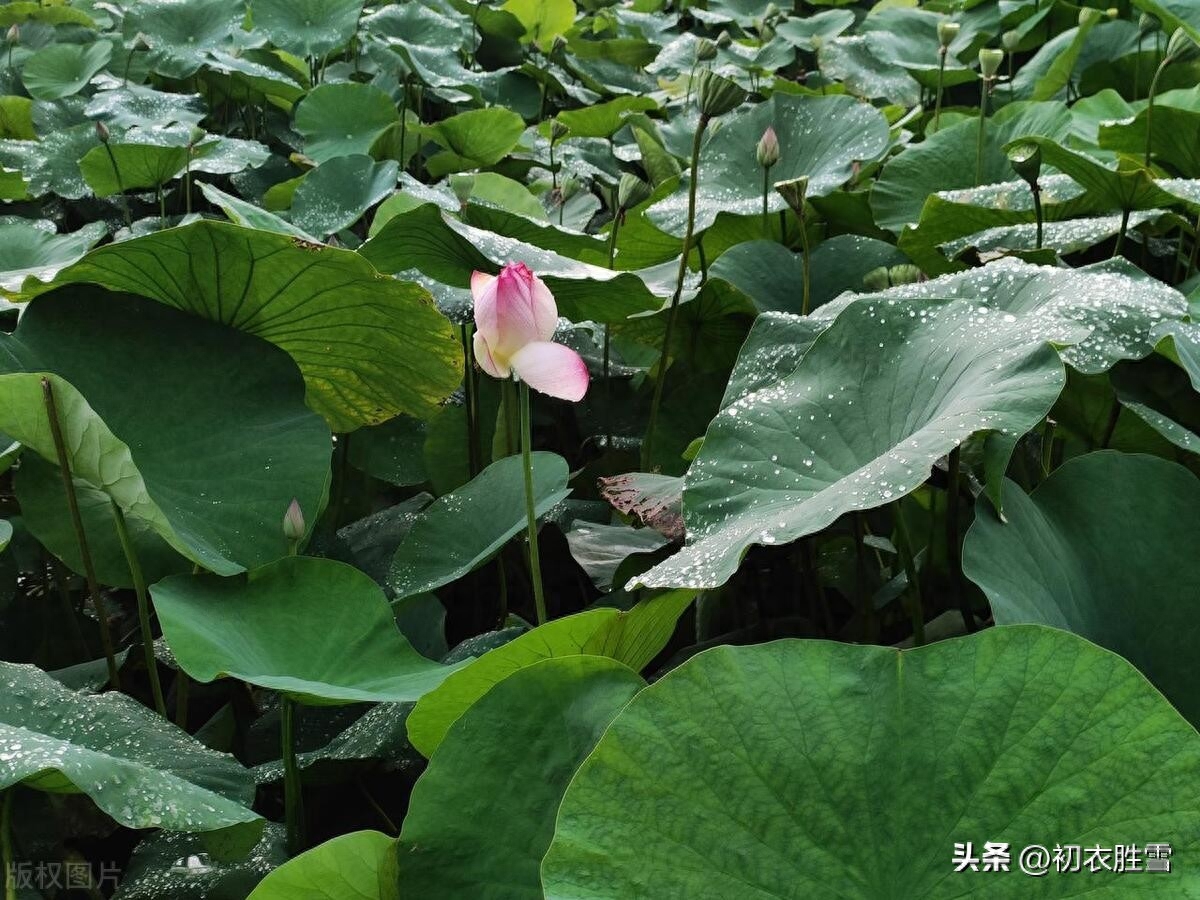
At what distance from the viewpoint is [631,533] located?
43.6 inches

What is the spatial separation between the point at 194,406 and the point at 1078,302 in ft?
2.42

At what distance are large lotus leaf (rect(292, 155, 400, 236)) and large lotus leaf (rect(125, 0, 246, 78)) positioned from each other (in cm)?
112

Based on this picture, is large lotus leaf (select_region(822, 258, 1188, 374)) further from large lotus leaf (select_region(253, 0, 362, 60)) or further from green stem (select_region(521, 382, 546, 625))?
large lotus leaf (select_region(253, 0, 362, 60))

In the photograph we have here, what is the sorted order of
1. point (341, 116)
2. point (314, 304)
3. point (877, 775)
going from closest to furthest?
1. point (877, 775)
2. point (314, 304)
3. point (341, 116)

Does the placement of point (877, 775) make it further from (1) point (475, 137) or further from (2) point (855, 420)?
(1) point (475, 137)

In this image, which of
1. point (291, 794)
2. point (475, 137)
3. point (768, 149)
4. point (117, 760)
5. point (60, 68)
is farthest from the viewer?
point (60, 68)

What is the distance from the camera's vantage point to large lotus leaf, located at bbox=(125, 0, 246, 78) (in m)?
2.70

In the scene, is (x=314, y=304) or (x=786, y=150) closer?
(x=314, y=304)

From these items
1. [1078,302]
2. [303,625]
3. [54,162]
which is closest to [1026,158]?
[1078,302]

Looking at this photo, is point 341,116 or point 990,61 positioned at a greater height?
point 990,61

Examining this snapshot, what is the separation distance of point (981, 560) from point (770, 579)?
39 cm

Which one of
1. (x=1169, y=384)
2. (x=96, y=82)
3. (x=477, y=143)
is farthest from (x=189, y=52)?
(x=1169, y=384)

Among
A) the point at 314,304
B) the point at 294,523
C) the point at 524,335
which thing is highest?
the point at 524,335

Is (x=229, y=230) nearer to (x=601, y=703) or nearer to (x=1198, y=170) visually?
(x=601, y=703)
